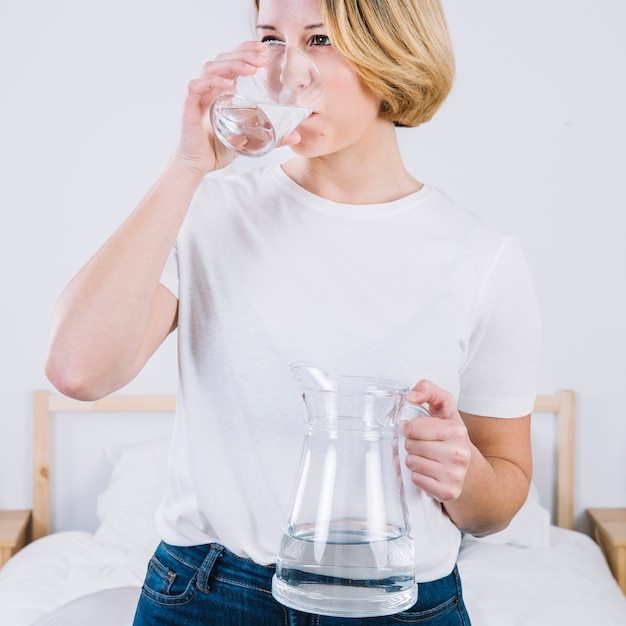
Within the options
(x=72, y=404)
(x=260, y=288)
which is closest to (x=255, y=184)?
(x=260, y=288)

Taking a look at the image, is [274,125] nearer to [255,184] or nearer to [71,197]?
[255,184]

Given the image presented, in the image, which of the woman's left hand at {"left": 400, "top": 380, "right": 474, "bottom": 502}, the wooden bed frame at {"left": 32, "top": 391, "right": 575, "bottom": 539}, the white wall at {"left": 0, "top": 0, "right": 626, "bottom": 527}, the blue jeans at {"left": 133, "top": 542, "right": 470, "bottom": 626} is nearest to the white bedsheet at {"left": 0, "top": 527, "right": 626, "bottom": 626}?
the wooden bed frame at {"left": 32, "top": 391, "right": 575, "bottom": 539}

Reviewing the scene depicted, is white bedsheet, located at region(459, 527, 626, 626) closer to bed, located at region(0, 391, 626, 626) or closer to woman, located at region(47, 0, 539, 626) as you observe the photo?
bed, located at region(0, 391, 626, 626)

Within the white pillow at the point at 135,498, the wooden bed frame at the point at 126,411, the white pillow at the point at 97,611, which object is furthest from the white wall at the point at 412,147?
the white pillow at the point at 97,611

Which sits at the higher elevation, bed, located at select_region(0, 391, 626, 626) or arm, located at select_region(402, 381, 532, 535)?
arm, located at select_region(402, 381, 532, 535)

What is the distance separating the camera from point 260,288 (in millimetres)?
985

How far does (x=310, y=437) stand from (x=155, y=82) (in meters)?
2.32

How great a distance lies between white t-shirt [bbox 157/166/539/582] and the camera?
0.95 metres

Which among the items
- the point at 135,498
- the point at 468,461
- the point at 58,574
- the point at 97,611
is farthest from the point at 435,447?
the point at 135,498

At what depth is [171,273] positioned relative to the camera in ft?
3.23

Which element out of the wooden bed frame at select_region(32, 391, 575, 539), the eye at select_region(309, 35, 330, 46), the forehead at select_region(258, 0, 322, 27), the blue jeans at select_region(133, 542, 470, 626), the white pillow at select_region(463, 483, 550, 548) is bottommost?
the white pillow at select_region(463, 483, 550, 548)

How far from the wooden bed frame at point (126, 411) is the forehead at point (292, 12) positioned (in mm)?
1976

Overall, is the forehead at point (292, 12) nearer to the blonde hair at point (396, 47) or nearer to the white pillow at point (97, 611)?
the blonde hair at point (396, 47)

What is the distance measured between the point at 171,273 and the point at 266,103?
225 mm
